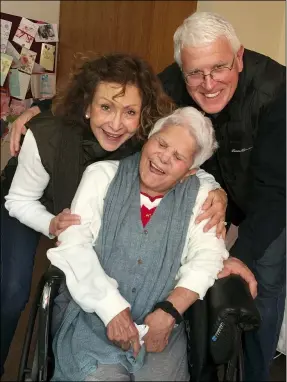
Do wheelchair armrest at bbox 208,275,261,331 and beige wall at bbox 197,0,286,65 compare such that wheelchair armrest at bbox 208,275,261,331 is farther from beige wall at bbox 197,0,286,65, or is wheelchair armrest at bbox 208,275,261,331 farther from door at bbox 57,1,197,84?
beige wall at bbox 197,0,286,65

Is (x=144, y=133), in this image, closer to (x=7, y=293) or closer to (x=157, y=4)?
(x=7, y=293)

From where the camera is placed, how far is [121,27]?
236 cm

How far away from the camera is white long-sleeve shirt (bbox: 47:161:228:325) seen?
3.97 feet

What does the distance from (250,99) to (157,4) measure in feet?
3.33

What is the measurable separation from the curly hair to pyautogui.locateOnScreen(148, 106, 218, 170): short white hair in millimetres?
63

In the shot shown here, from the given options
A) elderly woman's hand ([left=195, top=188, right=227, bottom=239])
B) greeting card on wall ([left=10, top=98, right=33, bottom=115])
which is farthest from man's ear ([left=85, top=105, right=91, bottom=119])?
greeting card on wall ([left=10, top=98, right=33, bottom=115])

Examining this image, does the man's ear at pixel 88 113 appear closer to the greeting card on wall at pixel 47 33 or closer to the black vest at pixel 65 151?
the black vest at pixel 65 151

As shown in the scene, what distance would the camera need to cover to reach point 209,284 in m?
1.28

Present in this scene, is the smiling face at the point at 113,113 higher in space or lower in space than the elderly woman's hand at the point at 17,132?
higher

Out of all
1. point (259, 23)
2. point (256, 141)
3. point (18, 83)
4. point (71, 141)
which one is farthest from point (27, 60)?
point (259, 23)

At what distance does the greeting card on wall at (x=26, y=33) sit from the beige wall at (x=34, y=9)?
0.10m

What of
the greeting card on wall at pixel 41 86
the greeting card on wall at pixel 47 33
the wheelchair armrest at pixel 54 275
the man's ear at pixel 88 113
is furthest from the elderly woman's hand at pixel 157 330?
the greeting card on wall at pixel 47 33

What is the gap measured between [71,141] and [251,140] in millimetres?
619

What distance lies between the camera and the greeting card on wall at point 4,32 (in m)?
2.14
